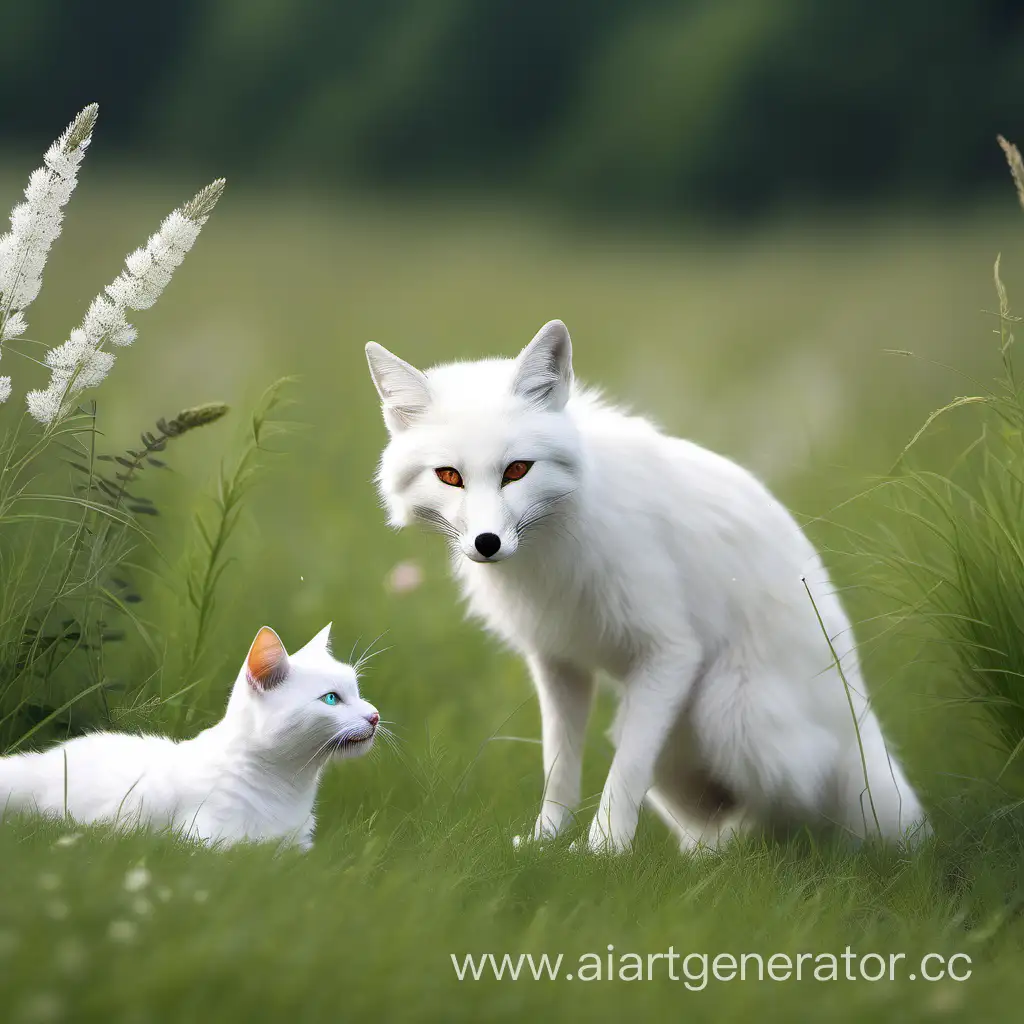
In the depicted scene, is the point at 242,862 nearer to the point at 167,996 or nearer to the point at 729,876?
the point at 167,996

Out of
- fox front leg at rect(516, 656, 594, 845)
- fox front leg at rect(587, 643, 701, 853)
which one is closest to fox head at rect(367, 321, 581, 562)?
fox front leg at rect(587, 643, 701, 853)

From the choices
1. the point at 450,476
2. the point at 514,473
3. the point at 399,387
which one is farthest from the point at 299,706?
the point at 399,387

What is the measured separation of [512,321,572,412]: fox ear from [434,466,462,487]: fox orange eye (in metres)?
0.32

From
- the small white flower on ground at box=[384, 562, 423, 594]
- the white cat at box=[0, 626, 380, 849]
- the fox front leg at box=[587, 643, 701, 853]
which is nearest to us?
the white cat at box=[0, 626, 380, 849]

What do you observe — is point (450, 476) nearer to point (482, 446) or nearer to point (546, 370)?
point (482, 446)

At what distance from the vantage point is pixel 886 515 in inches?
244

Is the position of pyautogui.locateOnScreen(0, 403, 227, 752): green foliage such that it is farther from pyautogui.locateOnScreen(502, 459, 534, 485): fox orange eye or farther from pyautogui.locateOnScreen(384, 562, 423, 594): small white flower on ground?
pyautogui.locateOnScreen(384, 562, 423, 594): small white flower on ground

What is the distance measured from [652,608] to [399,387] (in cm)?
103

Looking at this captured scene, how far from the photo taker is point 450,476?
10.8 ft

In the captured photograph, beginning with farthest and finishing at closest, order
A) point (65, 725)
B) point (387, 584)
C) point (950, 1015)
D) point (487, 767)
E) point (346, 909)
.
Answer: point (387, 584), point (487, 767), point (65, 725), point (346, 909), point (950, 1015)

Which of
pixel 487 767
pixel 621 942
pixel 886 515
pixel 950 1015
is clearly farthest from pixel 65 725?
pixel 886 515

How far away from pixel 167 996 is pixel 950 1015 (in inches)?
56.9

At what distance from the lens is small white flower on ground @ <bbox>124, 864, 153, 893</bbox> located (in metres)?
2.20

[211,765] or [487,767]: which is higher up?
[211,765]
